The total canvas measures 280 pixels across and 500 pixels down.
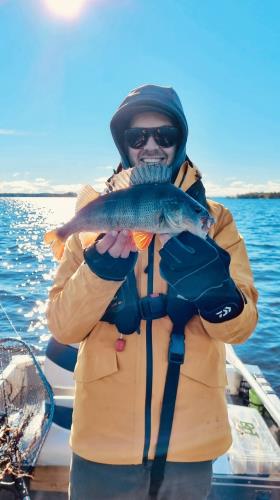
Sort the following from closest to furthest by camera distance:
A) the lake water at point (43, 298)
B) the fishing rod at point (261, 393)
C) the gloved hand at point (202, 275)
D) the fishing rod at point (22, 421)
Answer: the gloved hand at point (202, 275), the fishing rod at point (22, 421), the fishing rod at point (261, 393), the lake water at point (43, 298)

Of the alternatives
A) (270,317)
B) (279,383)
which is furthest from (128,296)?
(270,317)

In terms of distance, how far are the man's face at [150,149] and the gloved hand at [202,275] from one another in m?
0.62

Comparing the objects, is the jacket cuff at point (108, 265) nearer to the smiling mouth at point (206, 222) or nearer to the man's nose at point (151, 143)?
the smiling mouth at point (206, 222)

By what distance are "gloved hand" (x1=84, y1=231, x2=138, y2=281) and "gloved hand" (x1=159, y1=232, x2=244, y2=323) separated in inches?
8.4

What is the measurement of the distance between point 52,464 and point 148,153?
11.5 ft

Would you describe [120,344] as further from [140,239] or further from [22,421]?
[22,421]

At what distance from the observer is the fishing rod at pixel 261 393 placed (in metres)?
4.71

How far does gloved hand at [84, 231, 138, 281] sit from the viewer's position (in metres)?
2.56

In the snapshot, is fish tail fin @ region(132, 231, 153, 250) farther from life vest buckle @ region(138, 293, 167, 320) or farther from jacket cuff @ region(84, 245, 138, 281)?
life vest buckle @ region(138, 293, 167, 320)

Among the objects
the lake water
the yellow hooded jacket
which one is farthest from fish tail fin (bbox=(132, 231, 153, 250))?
the lake water

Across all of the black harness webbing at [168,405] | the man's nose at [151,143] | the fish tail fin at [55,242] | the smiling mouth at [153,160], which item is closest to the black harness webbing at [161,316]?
the black harness webbing at [168,405]

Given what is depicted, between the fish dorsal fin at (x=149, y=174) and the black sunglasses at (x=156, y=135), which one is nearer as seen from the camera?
the fish dorsal fin at (x=149, y=174)

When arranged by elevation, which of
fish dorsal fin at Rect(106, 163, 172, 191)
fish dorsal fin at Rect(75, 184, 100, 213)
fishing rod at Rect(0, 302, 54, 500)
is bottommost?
fishing rod at Rect(0, 302, 54, 500)

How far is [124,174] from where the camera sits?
9.13ft
